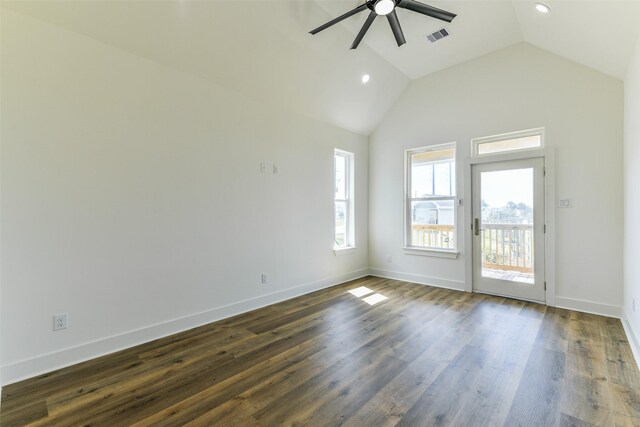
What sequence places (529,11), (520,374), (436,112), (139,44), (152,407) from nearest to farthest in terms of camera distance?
1. (152,407)
2. (520,374)
3. (139,44)
4. (529,11)
5. (436,112)

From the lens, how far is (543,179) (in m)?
3.90

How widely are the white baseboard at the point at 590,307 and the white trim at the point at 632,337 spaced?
16 centimetres

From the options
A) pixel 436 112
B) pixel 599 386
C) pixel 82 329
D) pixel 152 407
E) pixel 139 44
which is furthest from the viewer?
pixel 436 112

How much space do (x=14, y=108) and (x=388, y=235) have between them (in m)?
4.95

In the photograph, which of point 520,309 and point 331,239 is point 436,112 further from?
point 520,309

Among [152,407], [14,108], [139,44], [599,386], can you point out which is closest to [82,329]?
[152,407]

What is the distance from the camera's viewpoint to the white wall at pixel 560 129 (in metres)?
3.47

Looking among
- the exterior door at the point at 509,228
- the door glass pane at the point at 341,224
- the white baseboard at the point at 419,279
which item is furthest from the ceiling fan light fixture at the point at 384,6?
the white baseboard at the point at 419,279

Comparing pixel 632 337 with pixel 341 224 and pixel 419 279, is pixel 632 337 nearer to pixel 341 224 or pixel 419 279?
pixel 419 279

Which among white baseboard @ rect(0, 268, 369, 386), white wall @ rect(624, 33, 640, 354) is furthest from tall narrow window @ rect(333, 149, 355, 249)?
white wall @ rect(624, 33, 640, 354)

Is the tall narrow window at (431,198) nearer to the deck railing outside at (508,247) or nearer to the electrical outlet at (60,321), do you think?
the deck railing outside at (508,247)

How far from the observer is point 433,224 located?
5023 mm

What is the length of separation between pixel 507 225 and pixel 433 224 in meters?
1.10

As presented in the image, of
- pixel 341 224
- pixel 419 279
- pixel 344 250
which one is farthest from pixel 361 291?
pixel 341 224
